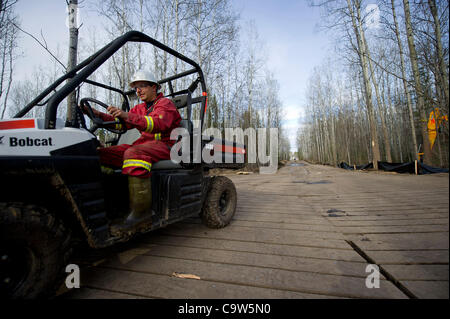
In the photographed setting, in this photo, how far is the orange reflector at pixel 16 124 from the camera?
125 cm

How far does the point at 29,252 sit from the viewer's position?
1.11 metres

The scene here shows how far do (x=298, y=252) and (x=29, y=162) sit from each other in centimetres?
202

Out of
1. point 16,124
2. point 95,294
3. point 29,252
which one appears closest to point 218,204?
point 95,294

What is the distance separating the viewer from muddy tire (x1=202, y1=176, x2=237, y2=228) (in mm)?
2566

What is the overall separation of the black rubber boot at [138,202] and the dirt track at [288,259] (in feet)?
1.16

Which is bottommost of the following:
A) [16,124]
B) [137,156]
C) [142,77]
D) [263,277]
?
[263,277]

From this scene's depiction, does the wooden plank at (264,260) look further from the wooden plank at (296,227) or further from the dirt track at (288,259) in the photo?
the wooden plank at (296,227)

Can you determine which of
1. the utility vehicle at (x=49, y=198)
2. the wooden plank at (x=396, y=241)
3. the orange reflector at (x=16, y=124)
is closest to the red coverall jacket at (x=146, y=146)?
the utility vehicle at (x=49, y=198)

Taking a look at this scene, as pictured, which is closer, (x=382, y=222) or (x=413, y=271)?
(x=413, y=271)

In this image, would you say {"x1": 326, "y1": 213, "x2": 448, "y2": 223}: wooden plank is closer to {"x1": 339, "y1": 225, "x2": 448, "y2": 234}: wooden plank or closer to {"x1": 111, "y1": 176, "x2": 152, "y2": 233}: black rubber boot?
{"x1": 339, "y1": 225, "x2": 448, "y2": 234}: wooden plank

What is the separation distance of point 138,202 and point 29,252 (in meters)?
0.67

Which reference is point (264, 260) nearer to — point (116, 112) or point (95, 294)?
point (95, 294)
